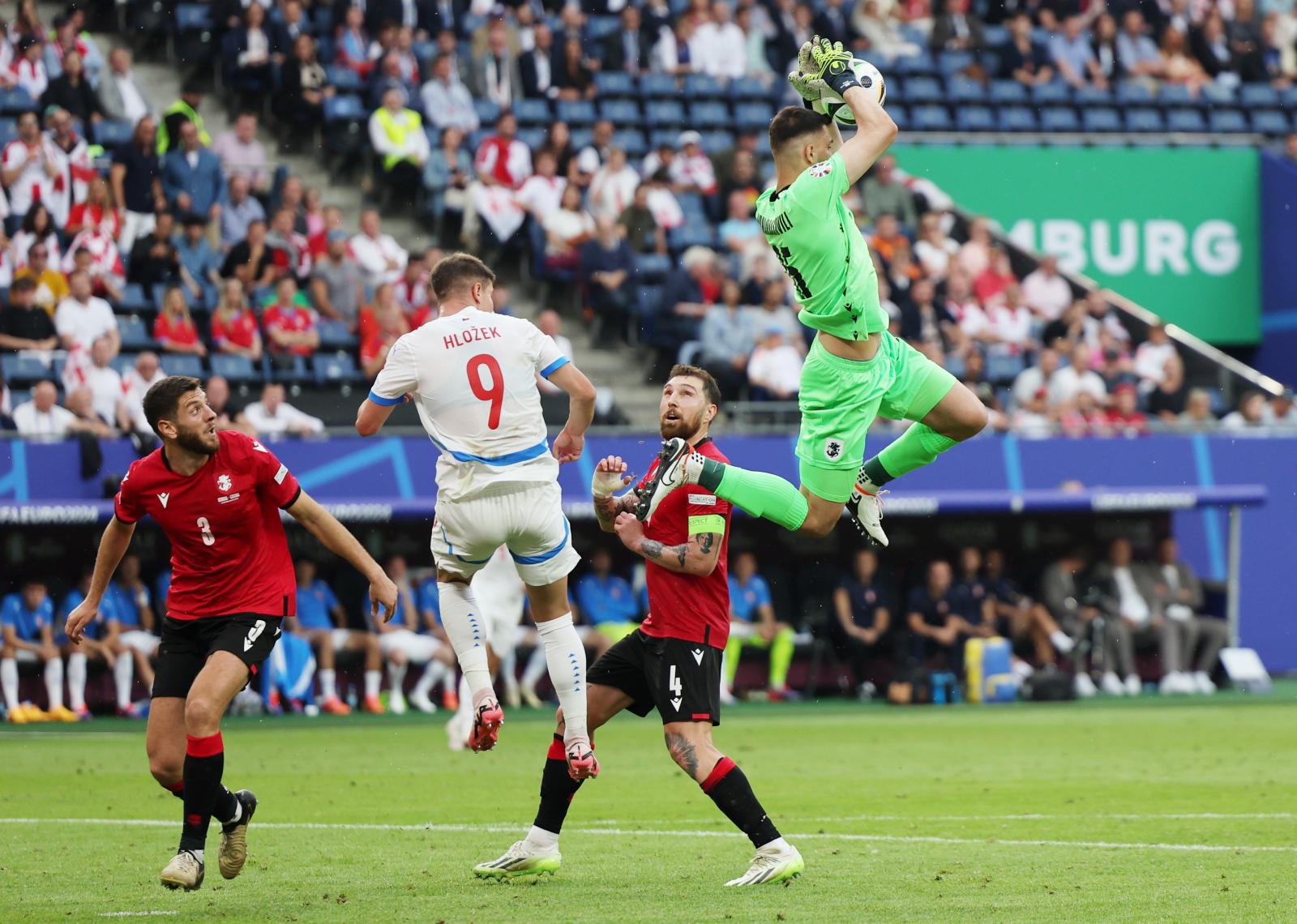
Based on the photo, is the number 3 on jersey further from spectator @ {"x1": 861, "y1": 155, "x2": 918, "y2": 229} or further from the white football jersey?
spectator @ {"x1": 861, "y1": 155, "x2": 918, "y2": 229}

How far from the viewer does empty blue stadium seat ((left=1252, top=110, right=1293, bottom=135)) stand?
27609mm

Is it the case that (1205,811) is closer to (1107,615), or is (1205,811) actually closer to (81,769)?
(81,769)

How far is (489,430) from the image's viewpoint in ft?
27.6

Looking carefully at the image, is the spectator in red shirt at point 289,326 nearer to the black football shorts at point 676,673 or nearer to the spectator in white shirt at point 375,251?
the spectator in white shirt at point 375,251

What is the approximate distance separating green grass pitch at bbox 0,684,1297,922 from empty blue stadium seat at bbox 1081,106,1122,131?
37.8 ft

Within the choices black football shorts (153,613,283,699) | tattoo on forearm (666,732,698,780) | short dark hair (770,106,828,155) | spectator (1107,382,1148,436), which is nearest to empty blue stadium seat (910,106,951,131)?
spectator (1107,382,1148,436)

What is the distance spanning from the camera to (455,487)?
8.49 meters

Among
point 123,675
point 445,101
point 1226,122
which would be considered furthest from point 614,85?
point 123,675

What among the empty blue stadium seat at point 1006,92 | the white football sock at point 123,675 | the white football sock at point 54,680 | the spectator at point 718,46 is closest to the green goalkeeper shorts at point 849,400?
the white football sock at point 123,675

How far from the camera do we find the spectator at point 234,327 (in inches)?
735

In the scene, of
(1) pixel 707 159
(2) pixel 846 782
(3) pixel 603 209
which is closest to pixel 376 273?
(3) pixel 603 209

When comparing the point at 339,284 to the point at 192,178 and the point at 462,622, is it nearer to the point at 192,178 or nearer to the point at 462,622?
the point at 192,178

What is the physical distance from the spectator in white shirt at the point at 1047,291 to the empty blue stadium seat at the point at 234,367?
986 cm

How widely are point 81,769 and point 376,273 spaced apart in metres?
7.91
